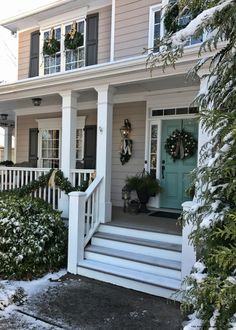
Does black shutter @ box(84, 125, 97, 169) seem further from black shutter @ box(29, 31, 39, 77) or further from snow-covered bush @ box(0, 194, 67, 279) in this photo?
snow-covered bush @ box(0, 194, 67, 279)

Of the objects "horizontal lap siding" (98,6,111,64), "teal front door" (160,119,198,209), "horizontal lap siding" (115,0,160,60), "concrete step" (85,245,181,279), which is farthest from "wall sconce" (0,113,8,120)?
"concrete step" (85,245,181,279)

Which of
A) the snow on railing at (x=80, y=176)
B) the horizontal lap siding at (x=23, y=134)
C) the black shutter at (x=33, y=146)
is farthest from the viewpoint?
the horizontal lap siding at (x=23, y=134)

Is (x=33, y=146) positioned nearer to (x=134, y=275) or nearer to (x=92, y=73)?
(x=92, y=73)

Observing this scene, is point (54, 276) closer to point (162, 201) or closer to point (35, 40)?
point (162, 201)

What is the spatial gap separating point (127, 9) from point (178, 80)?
2.45 meters

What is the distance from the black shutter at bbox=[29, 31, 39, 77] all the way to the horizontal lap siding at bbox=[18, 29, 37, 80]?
22 centimetres

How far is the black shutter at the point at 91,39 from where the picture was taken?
308 inches

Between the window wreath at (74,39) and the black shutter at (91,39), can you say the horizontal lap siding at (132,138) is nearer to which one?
the black shutter at (91,39)

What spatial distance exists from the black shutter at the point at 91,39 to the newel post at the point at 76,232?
13.0 ft

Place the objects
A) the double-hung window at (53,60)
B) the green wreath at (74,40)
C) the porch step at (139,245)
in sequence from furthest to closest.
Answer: the double-hung window at (53,60), the green wreath at (74,40), the porch step at (139,245)

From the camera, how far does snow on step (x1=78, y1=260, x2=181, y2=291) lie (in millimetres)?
4262

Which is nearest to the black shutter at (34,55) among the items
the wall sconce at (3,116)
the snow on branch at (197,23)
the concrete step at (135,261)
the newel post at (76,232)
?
the wall sconce at (3,116)

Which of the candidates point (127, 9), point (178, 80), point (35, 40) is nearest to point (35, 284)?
point (178, 80)

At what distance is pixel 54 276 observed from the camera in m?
4.90
